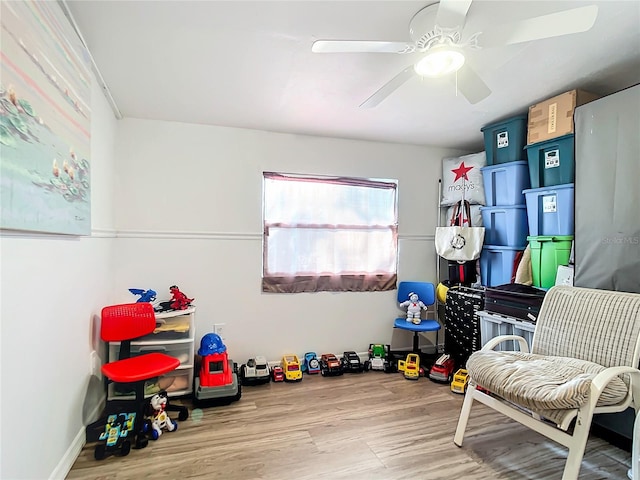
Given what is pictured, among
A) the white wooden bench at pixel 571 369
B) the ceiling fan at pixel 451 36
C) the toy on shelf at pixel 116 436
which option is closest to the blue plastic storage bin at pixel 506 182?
the white wooden bench at pixel 571 369

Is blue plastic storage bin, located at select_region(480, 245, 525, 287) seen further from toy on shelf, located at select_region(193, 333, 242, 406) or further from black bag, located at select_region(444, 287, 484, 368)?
toy on shelf, located at select_region(193, 333, 242, 406)

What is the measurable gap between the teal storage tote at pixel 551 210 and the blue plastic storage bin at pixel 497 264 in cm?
29

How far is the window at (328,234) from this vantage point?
123 inches

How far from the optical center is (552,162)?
241 centimetres

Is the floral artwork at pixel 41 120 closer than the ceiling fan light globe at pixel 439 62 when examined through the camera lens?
Yes

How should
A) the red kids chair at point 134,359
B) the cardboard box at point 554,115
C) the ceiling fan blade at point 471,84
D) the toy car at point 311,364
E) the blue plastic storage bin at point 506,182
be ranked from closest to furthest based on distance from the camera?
1. the ceiling fan blade at point 471,84
2. the red kids chair at point 134,359
3. the cardboard box at point 554,115
4. the blue plastic storage bin at point 506,182
5. the toy car at point 311,364

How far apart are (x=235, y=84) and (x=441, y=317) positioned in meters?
2.94

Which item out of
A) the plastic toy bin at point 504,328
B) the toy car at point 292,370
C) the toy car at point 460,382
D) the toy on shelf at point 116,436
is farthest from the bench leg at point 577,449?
the toy on shelf at point 116,436

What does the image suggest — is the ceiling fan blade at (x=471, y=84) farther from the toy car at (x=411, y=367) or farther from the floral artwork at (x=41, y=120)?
the toy car at (x=411, y=367)

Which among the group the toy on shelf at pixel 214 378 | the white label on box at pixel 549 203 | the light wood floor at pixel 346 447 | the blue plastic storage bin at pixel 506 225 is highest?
the white label on box at pixel 549 203

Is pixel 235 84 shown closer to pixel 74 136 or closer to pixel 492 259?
pixel 74 136

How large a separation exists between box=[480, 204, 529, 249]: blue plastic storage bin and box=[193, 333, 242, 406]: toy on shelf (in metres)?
2.45

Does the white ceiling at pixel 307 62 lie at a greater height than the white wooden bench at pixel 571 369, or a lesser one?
greater

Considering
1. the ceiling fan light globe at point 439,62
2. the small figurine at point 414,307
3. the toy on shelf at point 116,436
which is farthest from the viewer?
the small figurine at point 414,307
